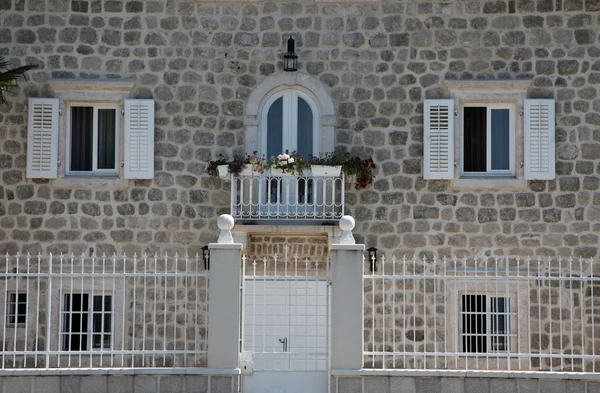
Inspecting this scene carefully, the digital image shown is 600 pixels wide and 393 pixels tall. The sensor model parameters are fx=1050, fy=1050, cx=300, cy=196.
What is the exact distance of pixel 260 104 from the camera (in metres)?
15.6

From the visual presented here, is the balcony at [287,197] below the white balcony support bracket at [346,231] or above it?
above

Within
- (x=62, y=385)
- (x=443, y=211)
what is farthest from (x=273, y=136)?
(x=62, y=385)

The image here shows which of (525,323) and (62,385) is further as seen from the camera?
(525,323)

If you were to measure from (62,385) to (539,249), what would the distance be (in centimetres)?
731

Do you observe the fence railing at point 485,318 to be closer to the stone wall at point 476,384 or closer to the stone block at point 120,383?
the stone wall at point 476,384

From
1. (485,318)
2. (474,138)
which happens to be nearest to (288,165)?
(474,138)

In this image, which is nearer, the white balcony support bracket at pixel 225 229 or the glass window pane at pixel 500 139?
the white balcony support bracket at pixel 225 229

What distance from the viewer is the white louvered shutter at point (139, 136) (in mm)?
15438

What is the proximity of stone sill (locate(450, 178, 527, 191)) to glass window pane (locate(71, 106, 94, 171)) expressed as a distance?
215 inches

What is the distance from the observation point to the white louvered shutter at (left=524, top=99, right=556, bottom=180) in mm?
15242

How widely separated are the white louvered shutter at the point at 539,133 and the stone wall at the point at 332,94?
0.60 feet

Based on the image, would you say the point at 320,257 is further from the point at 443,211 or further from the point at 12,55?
the point at 12,55

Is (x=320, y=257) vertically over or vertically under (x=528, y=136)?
under

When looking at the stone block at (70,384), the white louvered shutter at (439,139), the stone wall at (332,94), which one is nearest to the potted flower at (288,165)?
the stone wall at (332,94)
